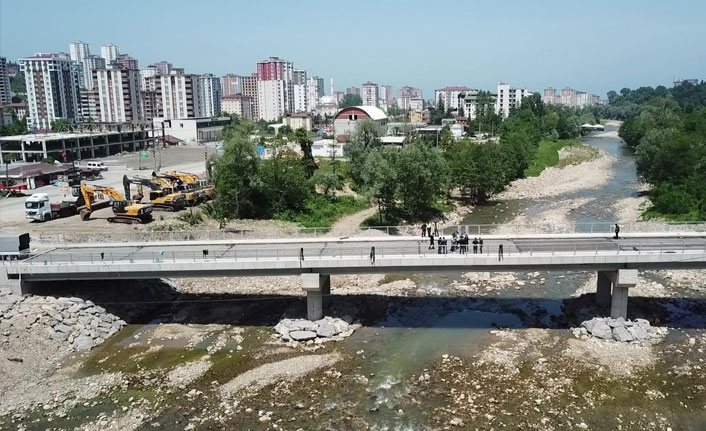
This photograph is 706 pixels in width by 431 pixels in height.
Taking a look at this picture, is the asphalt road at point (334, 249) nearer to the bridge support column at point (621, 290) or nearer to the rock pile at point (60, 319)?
the bridge support column at point (621, 290)

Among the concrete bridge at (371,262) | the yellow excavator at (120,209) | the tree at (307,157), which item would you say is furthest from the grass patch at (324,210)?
the concrete bridge at (371,262)

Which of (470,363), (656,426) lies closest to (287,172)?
(470,363)

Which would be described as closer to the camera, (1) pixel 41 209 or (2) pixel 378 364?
(2) pixel 378 364

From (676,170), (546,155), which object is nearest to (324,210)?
(676,170)

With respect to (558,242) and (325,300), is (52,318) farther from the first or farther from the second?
(558,242)

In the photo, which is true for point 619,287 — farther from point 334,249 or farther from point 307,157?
point 307,157

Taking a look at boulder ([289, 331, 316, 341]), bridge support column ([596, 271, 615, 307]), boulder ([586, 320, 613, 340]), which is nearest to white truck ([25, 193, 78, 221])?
boulder ([289, 331, 316, 341])
